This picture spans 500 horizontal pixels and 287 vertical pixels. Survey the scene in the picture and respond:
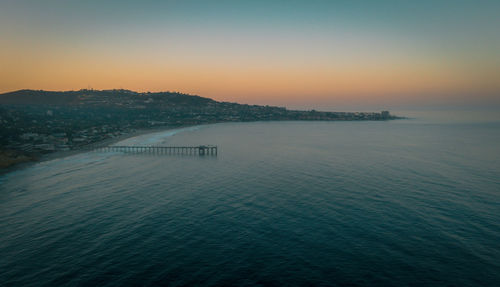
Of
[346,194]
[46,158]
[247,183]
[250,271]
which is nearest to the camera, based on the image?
[250,271]

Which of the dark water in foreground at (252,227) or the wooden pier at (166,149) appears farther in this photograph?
the wooden pier at (166,149)

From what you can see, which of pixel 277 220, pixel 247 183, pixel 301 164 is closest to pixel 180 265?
pixel 277 220

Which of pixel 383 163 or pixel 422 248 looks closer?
pixel 422 248

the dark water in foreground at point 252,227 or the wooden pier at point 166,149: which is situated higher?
the dark water in foreground at point 252,227

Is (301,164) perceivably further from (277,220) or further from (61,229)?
(61,229)

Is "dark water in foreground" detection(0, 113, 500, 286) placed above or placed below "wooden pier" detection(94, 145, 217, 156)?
above

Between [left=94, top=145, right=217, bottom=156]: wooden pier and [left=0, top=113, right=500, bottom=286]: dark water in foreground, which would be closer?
[left=0, top=113, right=500, bottom=286]: dark water in foreground

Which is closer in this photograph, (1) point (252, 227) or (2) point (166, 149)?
(1) point (252, 227)

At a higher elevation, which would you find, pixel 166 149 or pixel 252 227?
pixel 252 227
